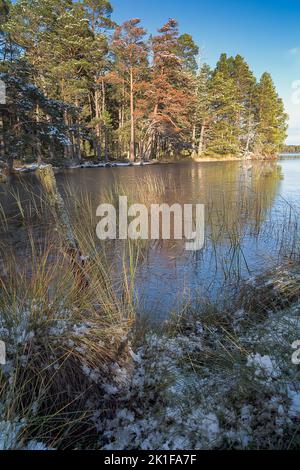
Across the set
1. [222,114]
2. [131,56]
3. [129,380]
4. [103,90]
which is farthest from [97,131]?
[129,380]

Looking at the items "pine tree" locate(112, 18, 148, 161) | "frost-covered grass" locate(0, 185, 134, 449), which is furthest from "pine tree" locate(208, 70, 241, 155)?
"frost-covered grass" locate(0, 185, 134, 449)

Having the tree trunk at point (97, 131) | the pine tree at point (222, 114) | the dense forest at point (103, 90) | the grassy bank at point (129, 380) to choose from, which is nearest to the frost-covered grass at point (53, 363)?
the grassy bank at point (129, 380)

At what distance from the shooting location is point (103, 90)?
81.3 ft

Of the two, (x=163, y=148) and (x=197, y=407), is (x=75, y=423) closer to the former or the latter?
(x=197, y=407)

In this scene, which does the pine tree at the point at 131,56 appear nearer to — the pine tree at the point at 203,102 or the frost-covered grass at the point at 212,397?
the pine tree at the point at 203,102

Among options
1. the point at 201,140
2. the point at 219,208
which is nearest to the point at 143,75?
the point at 201,140

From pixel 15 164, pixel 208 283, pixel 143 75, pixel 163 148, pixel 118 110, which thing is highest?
pixel 143 75

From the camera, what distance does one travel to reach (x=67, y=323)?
5.71 ft

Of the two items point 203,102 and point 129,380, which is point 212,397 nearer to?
point 129,380

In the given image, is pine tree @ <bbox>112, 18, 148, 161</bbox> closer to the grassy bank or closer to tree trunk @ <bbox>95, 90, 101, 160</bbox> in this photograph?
tree trunk @ <bbox>95, 90, 101, 160</bbox>

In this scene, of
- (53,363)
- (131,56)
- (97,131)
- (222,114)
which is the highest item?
(131,56)

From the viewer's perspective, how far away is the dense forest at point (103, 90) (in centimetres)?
1562

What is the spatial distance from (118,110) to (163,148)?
284 inches

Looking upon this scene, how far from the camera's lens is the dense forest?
15.6 meters
